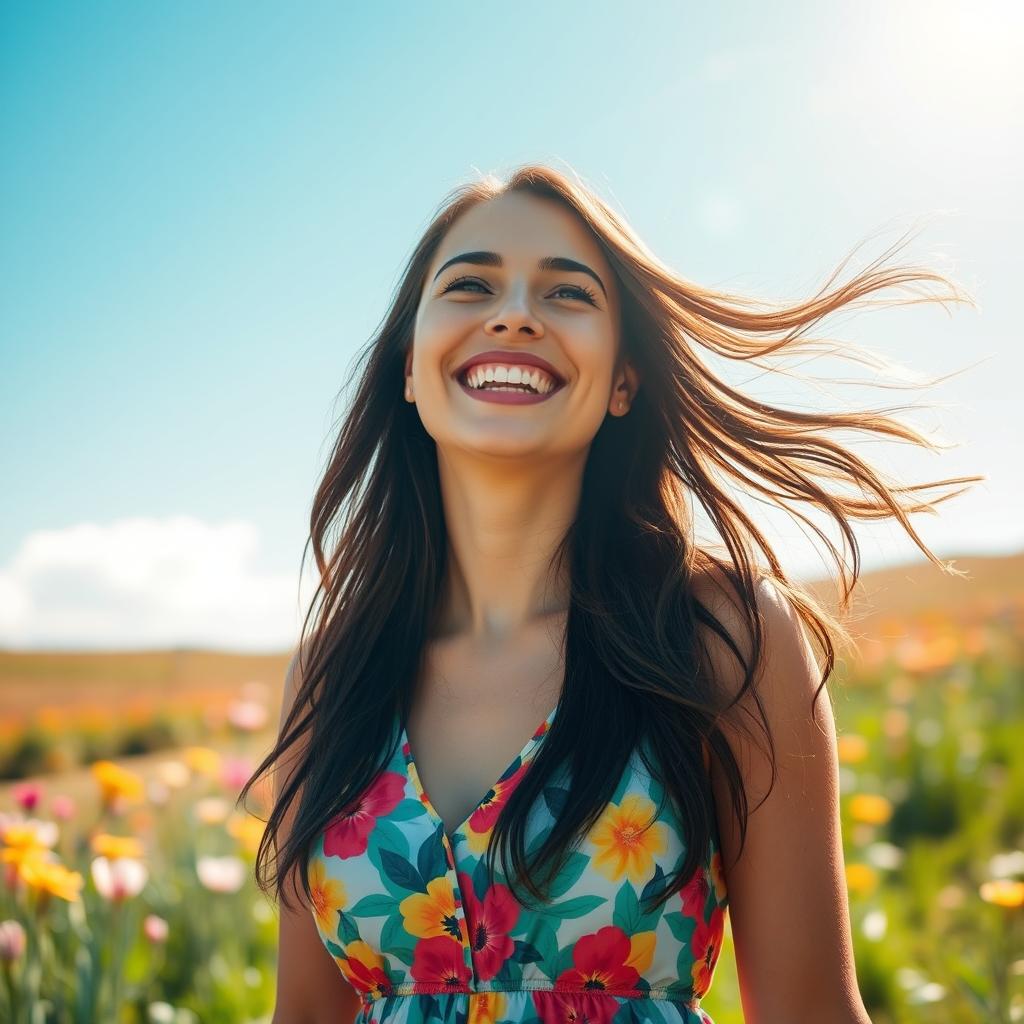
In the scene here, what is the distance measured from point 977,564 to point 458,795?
9.74 m

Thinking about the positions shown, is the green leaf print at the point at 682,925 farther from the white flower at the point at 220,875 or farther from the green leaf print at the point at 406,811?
the white flower at the point at 220,875

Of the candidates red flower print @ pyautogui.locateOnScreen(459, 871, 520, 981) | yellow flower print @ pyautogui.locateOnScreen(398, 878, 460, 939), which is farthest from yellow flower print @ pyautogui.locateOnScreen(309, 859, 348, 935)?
red flower print @ pyautogui.locateOnScreen(459, 871, 520, 981)

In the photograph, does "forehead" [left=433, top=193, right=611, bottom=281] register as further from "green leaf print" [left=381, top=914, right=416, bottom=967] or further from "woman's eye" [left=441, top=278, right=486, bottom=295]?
"green leaf print" [left=381, top=914, right=416, bottom=967]

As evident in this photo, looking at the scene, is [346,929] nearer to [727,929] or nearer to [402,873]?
[402,873]

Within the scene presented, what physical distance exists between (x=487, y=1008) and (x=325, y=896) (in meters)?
0.35

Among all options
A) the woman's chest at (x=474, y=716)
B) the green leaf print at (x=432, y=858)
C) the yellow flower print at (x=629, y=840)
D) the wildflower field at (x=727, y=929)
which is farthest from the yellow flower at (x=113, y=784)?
the yellow flower print at (x=629, y=840)

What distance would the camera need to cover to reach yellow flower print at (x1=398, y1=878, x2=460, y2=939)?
5.77 ft

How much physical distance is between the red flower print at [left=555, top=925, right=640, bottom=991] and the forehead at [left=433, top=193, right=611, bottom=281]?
1225 millimetres

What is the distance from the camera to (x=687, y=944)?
1.74m

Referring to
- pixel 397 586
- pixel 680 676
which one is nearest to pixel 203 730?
pixel 397 586

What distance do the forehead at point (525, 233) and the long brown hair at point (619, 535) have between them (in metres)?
0.03

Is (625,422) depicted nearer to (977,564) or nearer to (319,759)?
(319,759)

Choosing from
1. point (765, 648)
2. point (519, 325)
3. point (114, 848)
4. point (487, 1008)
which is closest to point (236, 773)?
point (114, 848)

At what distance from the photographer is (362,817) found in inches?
75.2
